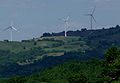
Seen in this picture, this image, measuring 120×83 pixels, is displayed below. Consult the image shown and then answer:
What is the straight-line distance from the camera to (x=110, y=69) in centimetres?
18062

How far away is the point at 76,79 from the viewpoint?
7618 inches

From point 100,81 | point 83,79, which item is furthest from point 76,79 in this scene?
point 100,81

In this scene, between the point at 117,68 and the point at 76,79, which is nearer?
the point at 117,68

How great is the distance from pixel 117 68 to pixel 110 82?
626cm

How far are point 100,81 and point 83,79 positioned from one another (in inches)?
531

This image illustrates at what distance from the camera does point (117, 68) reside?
174 meters

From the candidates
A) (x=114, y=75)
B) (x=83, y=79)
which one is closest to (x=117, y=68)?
(x=114, y=75)

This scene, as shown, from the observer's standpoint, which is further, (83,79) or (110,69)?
(83,79)

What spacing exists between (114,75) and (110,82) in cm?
857

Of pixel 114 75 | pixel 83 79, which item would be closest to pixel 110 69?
pixel 114 75

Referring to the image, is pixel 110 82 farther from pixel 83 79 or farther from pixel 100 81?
pixel 83 79

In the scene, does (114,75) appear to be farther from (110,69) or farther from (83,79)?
(83,79)

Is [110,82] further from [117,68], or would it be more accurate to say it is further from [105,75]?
[105,75]

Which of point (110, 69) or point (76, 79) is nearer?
point (110, 69)
